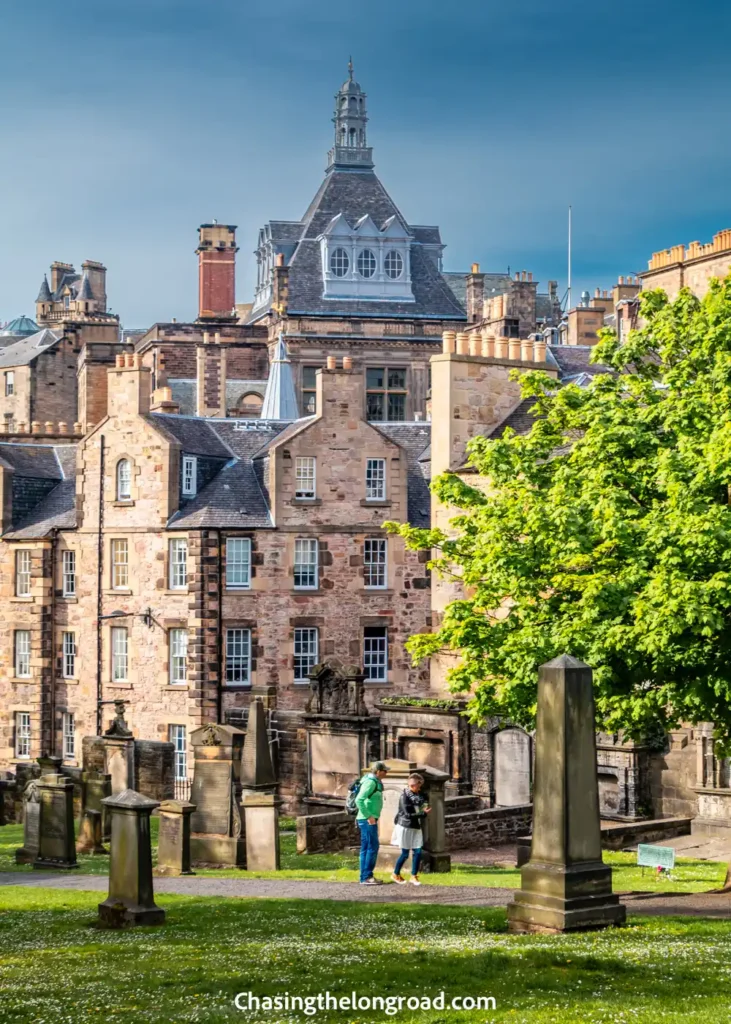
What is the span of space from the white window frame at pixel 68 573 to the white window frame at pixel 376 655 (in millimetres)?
11198

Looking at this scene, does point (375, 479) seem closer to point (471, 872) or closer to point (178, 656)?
point (178, 656)

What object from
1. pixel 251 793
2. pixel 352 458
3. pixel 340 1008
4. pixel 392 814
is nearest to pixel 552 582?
pixel 392 814

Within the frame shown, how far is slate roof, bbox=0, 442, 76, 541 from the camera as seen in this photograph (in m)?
56.9

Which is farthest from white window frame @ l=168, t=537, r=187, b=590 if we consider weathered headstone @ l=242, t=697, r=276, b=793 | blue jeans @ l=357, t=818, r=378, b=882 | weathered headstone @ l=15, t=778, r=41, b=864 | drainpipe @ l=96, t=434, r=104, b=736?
blue jeans @ l=357, t=818, r=378, b=882

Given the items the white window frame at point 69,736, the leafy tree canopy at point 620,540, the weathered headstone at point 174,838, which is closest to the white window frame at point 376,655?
the white window frame at point 69,736

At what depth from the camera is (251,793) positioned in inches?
1178

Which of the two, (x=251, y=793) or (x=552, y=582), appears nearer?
(x=552, y=582)

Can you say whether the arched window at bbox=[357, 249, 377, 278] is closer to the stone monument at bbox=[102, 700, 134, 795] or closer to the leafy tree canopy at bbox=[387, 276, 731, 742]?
the stone monument at bbox=[102, 700, 134, 795]

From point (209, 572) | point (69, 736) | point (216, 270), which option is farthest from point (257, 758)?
point (216, 270)

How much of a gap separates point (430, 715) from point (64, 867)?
16.0 metres

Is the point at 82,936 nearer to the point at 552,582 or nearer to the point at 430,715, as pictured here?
the point at 552,582

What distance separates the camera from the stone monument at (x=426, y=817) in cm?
2592

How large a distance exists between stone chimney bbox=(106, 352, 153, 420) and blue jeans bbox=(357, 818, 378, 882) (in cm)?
3240

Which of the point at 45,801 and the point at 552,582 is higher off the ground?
the point at 552,582
